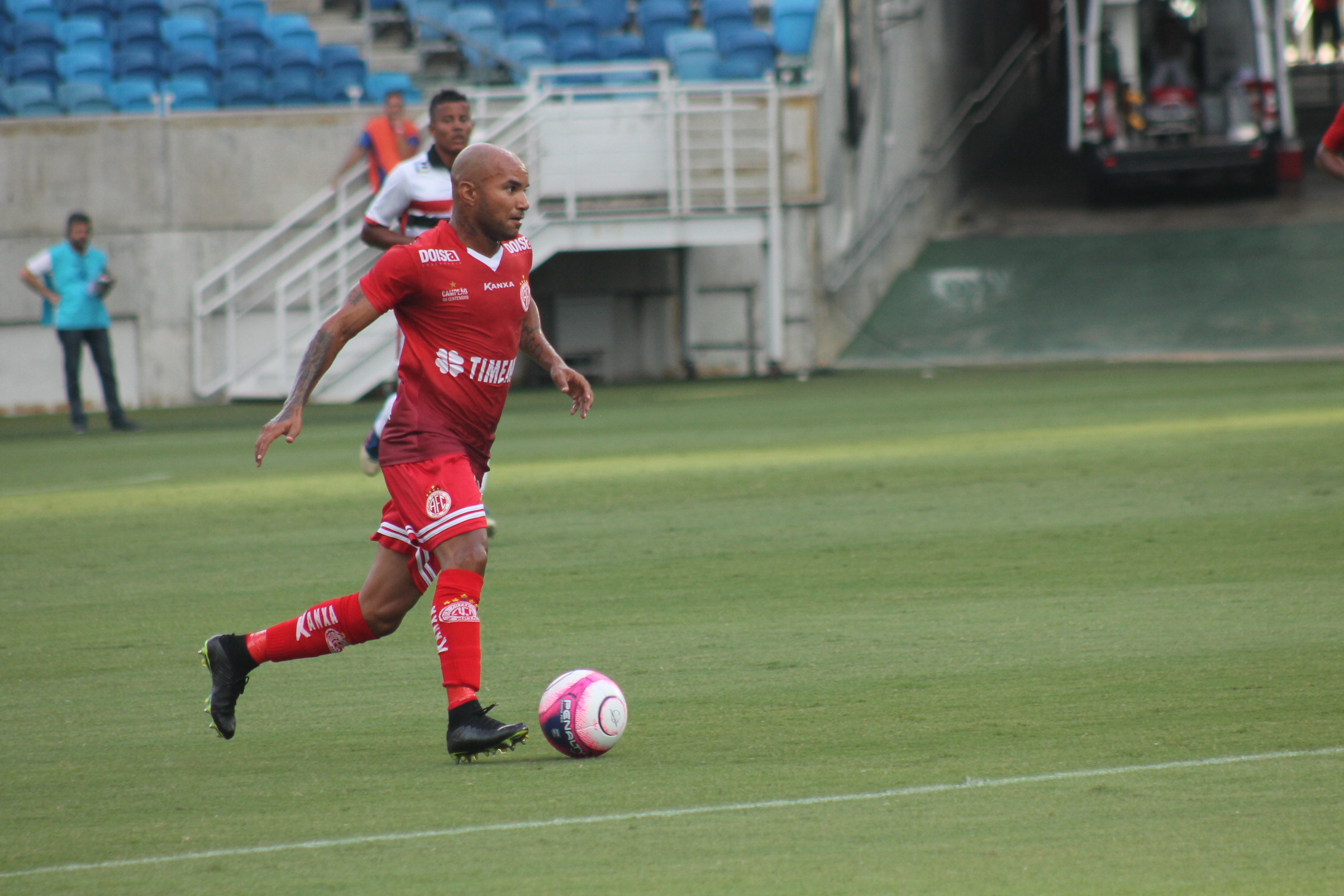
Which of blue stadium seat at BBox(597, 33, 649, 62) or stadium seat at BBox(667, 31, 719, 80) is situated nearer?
stadium seat at BBox(667, 31, 719, 80)

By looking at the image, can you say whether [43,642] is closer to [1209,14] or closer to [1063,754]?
[1063,754]

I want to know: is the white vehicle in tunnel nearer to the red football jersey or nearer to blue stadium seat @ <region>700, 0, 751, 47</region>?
blue stadium seat @ <region>700, 0, 751, 47</region>

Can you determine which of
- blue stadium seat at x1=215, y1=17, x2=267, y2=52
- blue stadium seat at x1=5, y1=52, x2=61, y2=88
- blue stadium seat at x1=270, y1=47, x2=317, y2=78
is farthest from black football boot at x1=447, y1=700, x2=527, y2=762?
blue stadium seat at x1=215, y1=17, x2=267, y2=52

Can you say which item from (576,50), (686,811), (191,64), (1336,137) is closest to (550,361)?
(686,811)

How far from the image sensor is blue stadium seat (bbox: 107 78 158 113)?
24.9 meters

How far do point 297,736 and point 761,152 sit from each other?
1893cm

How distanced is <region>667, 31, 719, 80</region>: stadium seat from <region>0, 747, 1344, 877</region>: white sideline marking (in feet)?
71.0

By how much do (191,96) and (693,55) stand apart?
7.51 meters

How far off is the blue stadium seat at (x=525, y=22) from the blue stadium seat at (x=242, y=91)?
186 inches

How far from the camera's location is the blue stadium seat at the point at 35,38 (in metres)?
25.8

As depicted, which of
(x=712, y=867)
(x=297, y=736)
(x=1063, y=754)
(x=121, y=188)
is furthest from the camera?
(x=121, y=188)

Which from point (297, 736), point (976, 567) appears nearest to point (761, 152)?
point (976, 567)

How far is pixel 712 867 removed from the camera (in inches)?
159

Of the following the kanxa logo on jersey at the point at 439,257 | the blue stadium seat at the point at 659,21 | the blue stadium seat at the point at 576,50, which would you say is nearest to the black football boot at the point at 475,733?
the kanxa logo on jersey at the point at 439,257
